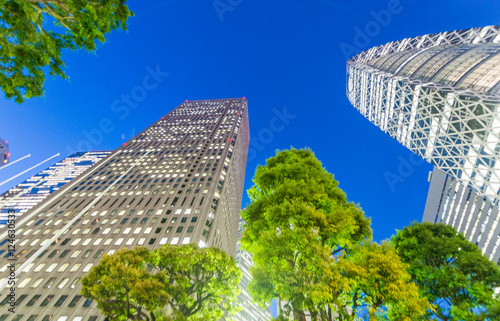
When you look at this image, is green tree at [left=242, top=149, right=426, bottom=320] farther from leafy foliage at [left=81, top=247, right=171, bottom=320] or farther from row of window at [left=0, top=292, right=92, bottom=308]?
row of window at [left=0, top=292, right=92, bottom=308]

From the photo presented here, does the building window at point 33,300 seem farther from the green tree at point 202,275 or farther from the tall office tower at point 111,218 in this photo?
the green tree at point 202,275

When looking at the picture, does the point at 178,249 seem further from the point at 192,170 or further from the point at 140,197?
the point at 192,170

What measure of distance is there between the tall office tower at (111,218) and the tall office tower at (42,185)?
2414 inches

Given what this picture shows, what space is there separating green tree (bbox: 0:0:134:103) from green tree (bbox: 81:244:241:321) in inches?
316

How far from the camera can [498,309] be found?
7.59m

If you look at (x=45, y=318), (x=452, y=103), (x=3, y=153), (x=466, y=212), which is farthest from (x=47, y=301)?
(x=466, y=212)

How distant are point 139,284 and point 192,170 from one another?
37.8 meters

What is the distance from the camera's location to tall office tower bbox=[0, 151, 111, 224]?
79062mm

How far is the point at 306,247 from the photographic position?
7.06 metres

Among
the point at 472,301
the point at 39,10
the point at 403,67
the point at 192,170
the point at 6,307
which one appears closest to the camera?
the point at 39,10

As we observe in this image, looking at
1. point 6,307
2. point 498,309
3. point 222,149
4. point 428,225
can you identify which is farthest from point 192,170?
point 498,309

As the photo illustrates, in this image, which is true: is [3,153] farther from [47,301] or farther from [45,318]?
[45,318]

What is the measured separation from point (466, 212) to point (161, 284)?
1705 inches

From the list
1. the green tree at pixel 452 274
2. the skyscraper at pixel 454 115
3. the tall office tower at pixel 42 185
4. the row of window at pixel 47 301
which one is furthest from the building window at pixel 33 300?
the tall office tower at pixel 42 185
